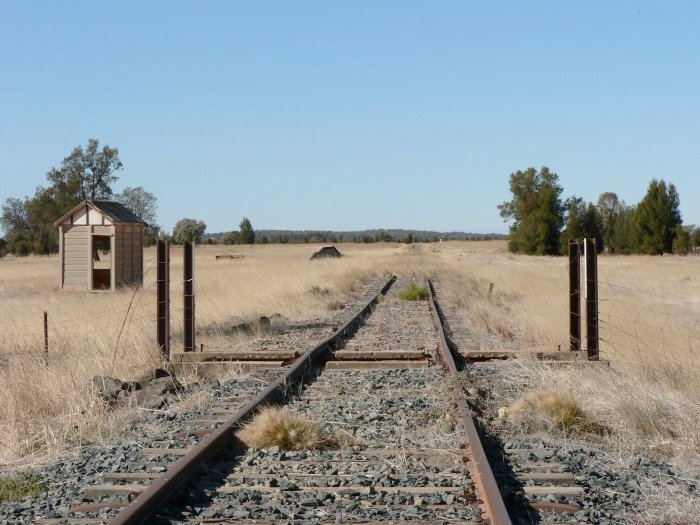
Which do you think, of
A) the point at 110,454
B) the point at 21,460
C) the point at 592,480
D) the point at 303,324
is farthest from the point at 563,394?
the point at 303,324

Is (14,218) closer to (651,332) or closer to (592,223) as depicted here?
(592,223)

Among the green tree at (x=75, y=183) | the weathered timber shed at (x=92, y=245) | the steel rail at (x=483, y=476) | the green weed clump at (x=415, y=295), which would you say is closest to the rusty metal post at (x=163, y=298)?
the steel rail at (x=483, y=476)

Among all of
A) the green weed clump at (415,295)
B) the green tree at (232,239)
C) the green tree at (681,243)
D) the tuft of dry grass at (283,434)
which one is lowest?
the tuft of dry grass at (283,434)

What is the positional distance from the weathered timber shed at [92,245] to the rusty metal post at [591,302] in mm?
18159

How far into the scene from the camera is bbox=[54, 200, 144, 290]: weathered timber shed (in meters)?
27.2

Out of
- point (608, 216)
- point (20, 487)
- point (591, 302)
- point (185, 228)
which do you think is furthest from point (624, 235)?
point (20, 487)

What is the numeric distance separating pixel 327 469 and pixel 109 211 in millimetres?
23013

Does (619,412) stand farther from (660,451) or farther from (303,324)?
(303,324)

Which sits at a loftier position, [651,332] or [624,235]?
[624,235]

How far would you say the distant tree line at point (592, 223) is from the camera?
83.8 meters

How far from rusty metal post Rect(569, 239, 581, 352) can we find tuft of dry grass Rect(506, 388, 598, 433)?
176 inches

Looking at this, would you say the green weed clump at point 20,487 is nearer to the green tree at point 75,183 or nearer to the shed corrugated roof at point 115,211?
the shed corrugated roof at point 115,211

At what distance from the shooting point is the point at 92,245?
A: 2819cm

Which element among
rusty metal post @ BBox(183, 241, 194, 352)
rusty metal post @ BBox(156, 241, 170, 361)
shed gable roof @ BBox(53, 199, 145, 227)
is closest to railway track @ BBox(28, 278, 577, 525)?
rusty metal post @ BBox(156, 241, 170, 361)
